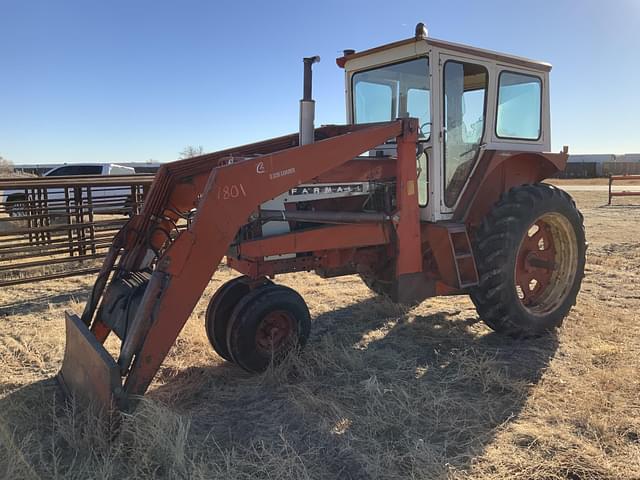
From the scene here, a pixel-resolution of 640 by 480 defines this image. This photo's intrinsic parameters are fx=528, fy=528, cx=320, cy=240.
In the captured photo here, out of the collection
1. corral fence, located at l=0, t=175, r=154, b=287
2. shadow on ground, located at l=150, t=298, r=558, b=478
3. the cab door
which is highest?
the cab door

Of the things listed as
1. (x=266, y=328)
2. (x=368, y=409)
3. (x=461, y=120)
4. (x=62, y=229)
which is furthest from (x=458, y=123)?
(x=62, y=229)

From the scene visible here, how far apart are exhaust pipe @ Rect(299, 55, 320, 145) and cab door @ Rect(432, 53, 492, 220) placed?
1.19m

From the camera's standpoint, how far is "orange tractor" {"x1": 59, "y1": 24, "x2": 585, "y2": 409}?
355 centimetres

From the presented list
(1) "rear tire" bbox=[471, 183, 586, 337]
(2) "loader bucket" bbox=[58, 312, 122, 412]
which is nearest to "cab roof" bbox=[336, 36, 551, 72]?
(1) "rear tire" bbox=[471, 183, 586, 337]

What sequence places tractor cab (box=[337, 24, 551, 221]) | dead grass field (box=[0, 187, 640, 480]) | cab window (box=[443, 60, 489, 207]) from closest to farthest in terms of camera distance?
dead grass field (box=[0, 187, 640, 480]) < tractor cab (box=[337, 24, 551, 221]) < cab window (box=[443, 60, 489, 207])

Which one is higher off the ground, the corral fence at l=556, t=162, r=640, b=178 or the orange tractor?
the corral fence at l=556, t=162, r=640, b=178

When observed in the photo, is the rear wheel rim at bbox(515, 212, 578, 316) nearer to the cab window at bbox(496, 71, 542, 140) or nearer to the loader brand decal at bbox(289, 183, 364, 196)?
the cab window at bbox(496, 71, 542, 140)

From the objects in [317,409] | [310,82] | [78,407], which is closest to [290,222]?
[310,82]

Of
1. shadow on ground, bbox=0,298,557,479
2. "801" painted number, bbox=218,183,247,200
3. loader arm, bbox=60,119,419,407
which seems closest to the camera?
shadow on ground, bbox=0,298,557,479

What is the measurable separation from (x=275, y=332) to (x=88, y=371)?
55.3 inches

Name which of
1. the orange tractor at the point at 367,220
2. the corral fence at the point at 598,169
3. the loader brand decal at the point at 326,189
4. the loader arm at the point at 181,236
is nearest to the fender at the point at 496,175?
the orange tractor at the point at 367,220

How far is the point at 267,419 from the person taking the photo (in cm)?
352

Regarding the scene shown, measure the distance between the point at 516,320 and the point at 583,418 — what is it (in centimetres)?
150

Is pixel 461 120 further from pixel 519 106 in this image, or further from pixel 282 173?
pixel 282 173
